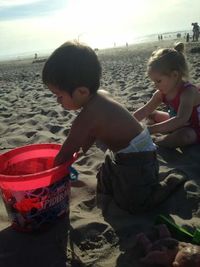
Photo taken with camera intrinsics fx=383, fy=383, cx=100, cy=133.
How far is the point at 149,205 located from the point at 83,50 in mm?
1018

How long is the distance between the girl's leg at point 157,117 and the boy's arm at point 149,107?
0.47 ft

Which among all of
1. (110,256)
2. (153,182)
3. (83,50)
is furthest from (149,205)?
(83,50)

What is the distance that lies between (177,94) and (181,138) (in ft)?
1.37

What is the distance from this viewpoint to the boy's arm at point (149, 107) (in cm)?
369

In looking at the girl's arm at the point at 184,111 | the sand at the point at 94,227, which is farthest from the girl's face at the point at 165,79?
the sand at the point at 94,227

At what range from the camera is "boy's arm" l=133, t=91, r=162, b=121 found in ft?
12.1

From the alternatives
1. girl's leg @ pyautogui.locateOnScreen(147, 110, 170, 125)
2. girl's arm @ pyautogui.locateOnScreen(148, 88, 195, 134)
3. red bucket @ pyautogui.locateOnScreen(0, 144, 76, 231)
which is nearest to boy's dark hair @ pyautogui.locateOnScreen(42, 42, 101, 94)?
red bucket @ pyautogui.locateOnScreen(0, 144, 76, 231)

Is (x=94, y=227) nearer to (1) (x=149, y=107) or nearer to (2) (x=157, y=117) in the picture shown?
(1) (x=149, y=107)

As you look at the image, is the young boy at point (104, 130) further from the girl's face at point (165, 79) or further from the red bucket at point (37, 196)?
the girl's face at point (165, 79)

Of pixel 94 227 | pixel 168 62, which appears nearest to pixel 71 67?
pixel 94 227

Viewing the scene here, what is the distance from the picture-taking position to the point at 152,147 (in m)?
2.43

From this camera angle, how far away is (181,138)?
3.22 metres

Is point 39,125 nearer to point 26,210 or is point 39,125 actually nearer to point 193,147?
point 193,147

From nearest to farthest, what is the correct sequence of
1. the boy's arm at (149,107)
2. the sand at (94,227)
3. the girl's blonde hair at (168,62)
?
the sand at (94,227) → the girl's blonde hair at (168,62) → the boy's arm at (149,107)
